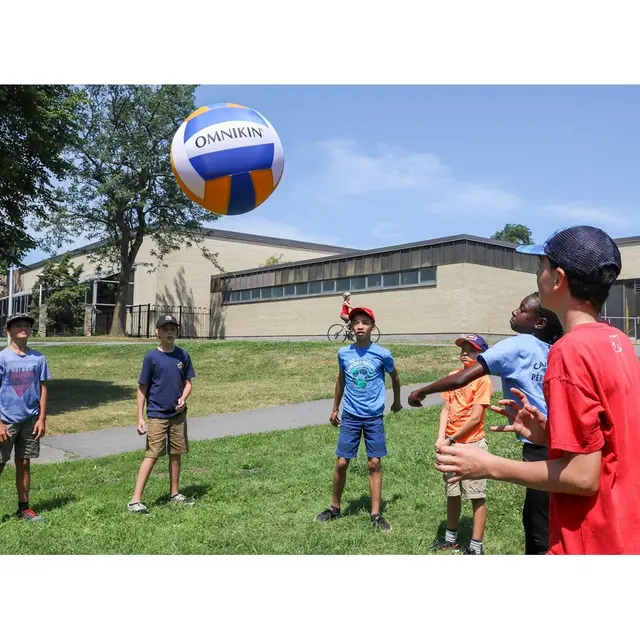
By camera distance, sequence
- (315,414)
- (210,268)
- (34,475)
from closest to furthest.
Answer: (34,475) < (315,414) < (210,268)

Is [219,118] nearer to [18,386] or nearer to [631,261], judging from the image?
[18,386]

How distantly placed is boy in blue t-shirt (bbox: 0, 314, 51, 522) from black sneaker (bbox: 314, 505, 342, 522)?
2.73m

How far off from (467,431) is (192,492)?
3417mm

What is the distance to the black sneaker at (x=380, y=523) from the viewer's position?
5559 mm

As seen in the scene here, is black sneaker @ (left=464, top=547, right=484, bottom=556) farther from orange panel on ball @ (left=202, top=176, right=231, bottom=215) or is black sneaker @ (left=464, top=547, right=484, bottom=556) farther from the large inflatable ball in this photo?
orange panel on ball @ (left=202, top=176, right=231, bottom=215)

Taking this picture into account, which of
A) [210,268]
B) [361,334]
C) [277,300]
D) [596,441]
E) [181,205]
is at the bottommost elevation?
[596,441]

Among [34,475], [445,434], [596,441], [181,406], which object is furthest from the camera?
[34,475]

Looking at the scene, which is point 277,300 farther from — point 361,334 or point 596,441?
point 596,441

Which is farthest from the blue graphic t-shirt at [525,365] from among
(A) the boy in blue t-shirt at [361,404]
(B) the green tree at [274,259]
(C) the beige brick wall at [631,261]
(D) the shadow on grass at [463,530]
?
(B) the green tree at [274,259]

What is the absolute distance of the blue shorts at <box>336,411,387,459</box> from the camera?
5867 millimetres

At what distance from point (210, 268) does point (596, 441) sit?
40.3 m

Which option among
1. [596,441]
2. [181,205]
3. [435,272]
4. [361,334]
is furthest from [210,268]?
[596,441]

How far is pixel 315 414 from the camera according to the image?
11.9 meters

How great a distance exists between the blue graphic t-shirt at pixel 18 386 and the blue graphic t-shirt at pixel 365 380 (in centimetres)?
307
